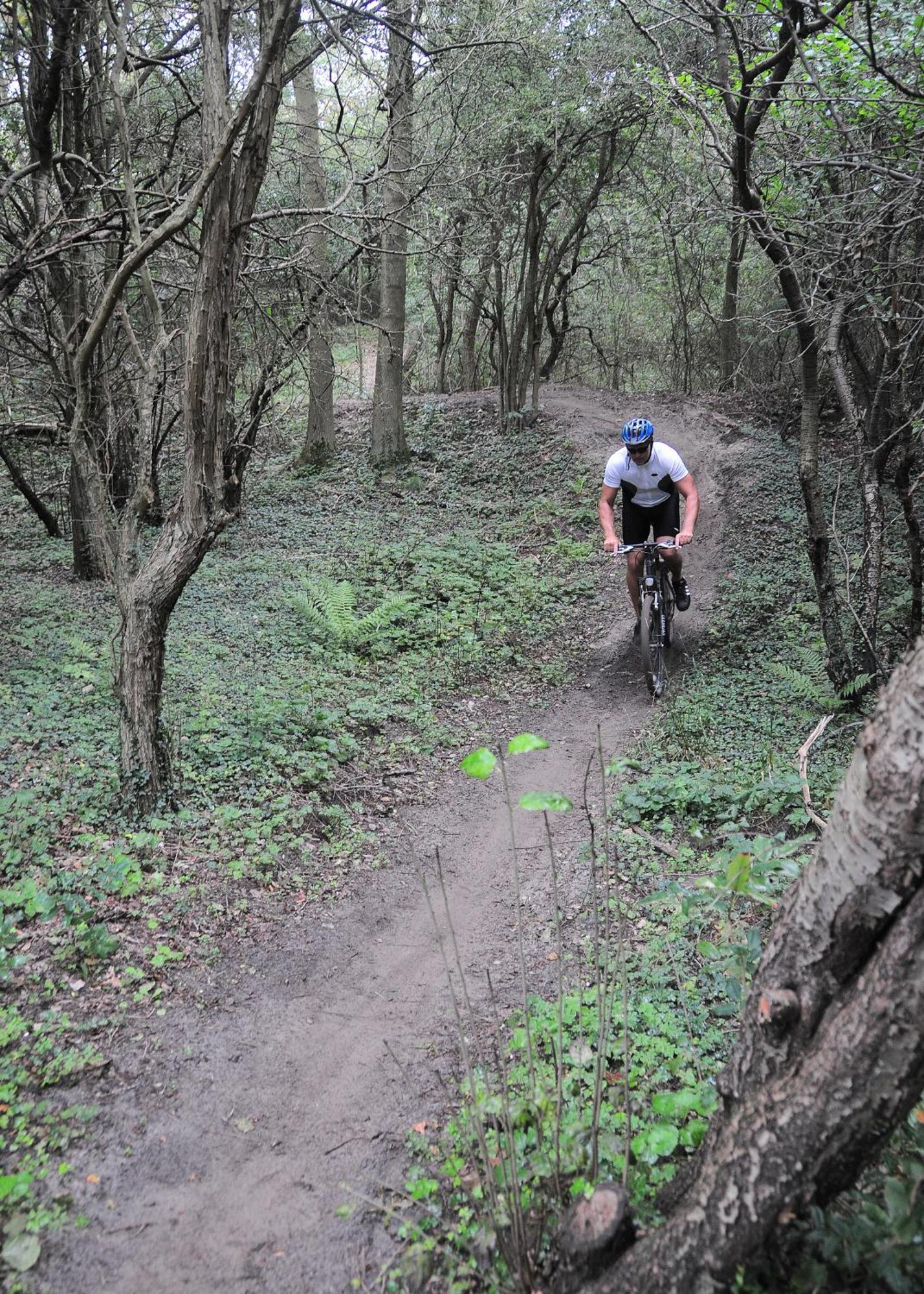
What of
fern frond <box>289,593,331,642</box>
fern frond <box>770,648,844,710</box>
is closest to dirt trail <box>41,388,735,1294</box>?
fern frond <box>770,648,844,710</box>

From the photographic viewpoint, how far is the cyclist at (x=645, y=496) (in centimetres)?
738

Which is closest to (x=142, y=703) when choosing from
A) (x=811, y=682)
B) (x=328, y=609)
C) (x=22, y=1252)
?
(x=22, y=1252)

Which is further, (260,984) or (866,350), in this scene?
(866,350)

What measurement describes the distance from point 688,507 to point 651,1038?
17.3 feet

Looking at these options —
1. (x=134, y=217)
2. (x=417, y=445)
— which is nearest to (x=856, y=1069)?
(x=134, y=217)

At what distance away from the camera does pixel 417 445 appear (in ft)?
54.9

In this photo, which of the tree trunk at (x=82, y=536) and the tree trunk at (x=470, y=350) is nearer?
the tree trunk at (x=82, y=536)

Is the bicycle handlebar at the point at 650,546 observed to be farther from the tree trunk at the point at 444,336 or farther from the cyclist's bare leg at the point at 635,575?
the tree trunk at the point at 444,336

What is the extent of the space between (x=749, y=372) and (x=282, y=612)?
46.1ft

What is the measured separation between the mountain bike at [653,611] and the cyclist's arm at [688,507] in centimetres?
17

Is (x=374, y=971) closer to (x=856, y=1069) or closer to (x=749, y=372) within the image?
(x=856, y=1069)

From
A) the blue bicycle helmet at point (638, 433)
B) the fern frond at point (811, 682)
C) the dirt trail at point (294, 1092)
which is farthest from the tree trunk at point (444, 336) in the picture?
the dirt trail at point (294, 1092)

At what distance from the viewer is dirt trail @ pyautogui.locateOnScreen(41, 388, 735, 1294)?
275cm

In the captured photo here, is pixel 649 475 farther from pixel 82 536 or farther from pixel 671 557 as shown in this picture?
pixel 82 536
